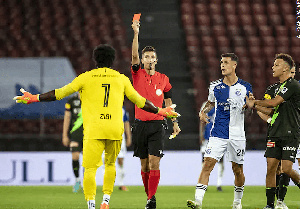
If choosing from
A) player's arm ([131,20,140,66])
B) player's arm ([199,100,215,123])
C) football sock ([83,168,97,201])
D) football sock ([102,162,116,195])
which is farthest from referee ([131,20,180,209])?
football sock ([83,168,97,201])

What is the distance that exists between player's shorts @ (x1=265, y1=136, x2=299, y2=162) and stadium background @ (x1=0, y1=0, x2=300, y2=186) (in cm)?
679

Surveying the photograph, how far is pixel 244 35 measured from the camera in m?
18.9

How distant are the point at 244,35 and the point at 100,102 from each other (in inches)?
534

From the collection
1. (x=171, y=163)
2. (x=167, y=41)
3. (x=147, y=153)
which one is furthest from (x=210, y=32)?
(x=147, y=153)

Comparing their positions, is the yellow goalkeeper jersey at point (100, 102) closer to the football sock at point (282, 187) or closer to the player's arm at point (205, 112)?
the player's arm at point (205, 112)

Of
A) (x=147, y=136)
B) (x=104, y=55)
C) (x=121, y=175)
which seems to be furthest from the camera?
(x=121, y=175)

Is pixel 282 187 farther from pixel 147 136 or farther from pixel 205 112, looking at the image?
pixel 147 136

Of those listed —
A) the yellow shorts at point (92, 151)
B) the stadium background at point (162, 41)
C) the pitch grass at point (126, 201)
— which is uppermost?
the stadium background at point (162, 41)

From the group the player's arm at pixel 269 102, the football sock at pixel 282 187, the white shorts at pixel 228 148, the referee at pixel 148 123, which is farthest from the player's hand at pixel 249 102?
the football sock at pixel 282 187

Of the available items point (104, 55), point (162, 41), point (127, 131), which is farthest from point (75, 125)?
point (162, 41)

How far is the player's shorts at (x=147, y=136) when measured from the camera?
7.36m

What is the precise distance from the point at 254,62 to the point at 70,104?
25.2 feet

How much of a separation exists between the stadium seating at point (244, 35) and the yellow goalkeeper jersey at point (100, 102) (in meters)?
9.78

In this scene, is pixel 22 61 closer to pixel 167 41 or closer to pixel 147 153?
pixel 167 41
